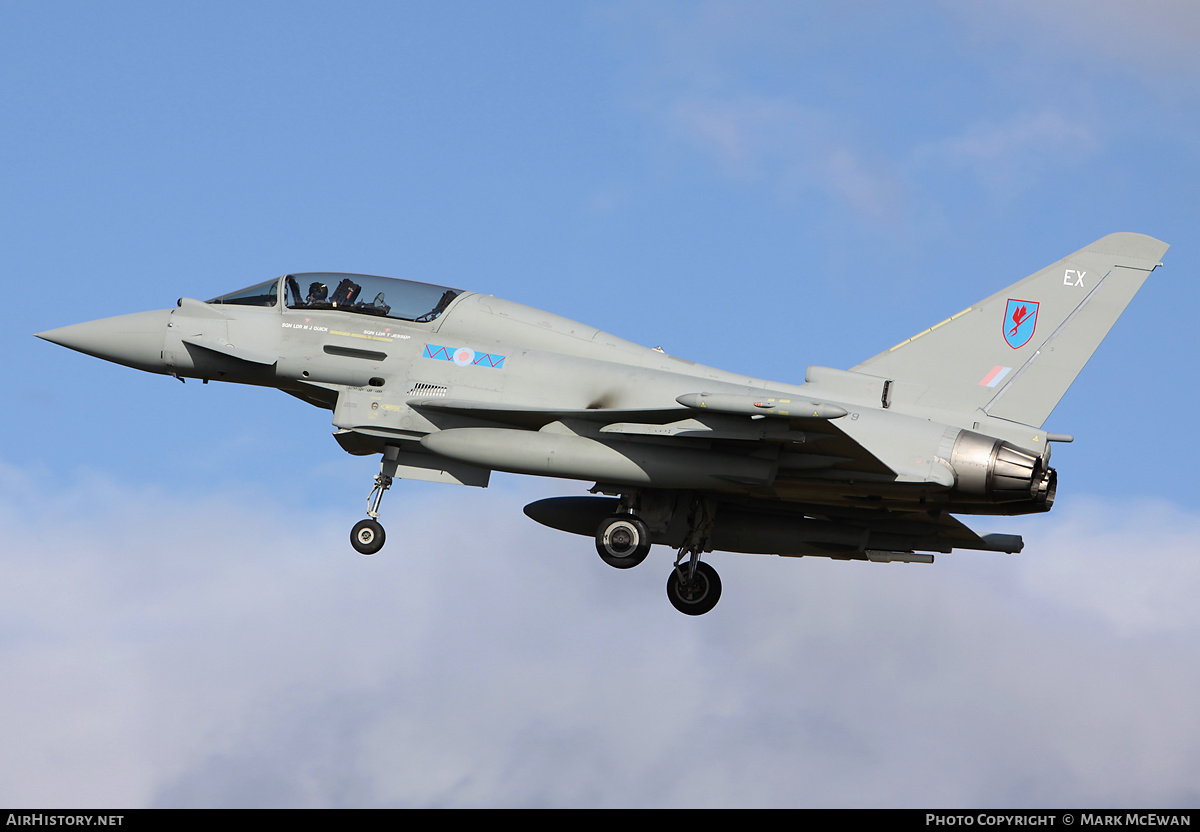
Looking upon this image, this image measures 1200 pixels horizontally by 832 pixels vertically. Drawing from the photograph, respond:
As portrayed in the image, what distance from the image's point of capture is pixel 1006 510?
17.0m

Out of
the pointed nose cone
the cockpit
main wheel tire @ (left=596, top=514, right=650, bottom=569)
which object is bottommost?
main wheel tire @ (left=596, top=514, right=650, bottom=569)

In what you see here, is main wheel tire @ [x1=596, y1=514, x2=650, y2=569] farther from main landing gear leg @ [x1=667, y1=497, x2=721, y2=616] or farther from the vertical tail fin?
the vertical tail fin

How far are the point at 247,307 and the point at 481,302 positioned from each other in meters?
3.19

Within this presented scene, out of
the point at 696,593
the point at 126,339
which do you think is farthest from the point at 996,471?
the point at 126,339

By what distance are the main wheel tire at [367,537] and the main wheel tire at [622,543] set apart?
2.83 metres

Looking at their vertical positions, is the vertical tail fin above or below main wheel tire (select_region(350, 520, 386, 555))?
above

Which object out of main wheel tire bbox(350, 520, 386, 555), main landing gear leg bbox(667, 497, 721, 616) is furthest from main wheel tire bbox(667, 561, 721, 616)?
main wheel tire bbox(350, 520, 386, 555)

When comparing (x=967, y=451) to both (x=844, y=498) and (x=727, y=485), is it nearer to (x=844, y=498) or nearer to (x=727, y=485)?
(x=844, y=498)

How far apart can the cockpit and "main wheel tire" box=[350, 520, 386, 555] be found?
2.78 meters

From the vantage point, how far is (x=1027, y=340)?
58.3 feet

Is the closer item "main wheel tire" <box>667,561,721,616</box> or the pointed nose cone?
the pointed nose cone

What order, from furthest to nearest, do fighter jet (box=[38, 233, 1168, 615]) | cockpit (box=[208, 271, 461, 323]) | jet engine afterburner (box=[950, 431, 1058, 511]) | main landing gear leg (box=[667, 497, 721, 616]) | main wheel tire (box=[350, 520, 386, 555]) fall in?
main landing gear leg (box=[667, 497, 721, 616]) < cockpit (box=[208, 271, 461, 323]) < main wheel tire (box=[350, 520, 386, 555]) < fighter jet (box=[38, 233, 1168, 615]) < jet engine afterburner (box=[950, 431, 1058, 511])

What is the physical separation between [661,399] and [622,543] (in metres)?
1.98

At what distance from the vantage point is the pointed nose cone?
1827cm
